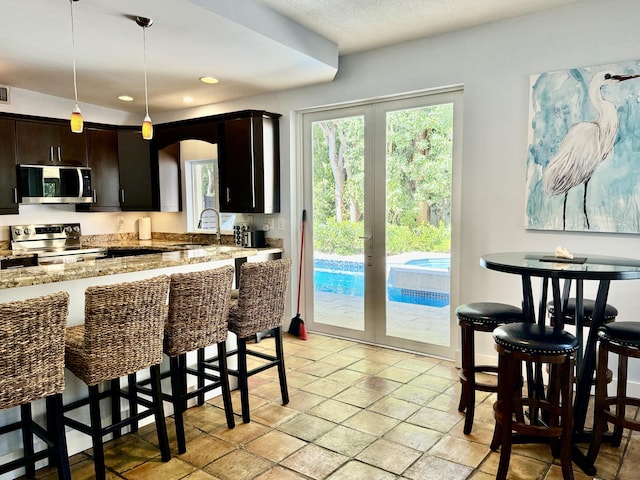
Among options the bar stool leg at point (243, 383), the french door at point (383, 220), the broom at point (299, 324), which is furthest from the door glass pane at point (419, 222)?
the bar stool leg at point (243, 383)

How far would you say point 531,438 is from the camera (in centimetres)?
257

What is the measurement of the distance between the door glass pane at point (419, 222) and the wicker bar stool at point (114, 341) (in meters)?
2.47

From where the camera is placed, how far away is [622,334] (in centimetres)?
234

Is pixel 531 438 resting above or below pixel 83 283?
below

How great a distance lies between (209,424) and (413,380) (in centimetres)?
161

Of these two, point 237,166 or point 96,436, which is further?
point 237,166

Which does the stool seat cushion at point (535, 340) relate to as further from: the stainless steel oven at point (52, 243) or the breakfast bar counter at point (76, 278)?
the stainless steel oven at point (52, 243)

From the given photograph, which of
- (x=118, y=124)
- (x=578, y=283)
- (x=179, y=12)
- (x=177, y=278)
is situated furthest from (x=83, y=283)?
(x=118, y=124)

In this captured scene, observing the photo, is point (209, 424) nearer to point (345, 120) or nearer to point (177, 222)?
point (345, 120)

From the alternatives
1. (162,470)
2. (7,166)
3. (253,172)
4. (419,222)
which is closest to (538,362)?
(162,470)

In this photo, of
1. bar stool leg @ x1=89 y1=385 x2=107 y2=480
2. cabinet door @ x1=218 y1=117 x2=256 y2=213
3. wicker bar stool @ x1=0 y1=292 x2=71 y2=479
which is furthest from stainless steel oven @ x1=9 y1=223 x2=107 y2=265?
wicker bar stool @ x1=0 y1=292 x2=71 y2=479

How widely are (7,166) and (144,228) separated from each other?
1.77 meters

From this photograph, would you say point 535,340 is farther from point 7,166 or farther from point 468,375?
point 7,166

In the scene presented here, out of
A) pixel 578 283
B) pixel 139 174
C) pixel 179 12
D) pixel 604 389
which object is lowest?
pixel 604 389
